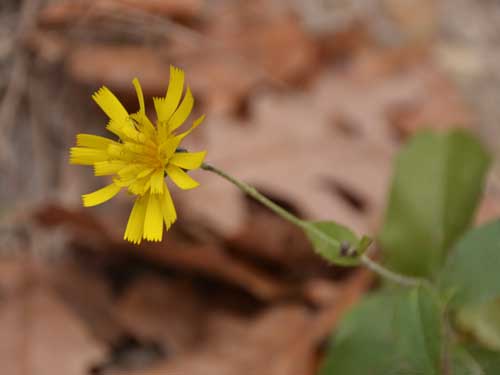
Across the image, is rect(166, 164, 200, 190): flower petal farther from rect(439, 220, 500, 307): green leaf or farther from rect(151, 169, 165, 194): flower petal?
rect(439, 220, 500, 307): green leaf

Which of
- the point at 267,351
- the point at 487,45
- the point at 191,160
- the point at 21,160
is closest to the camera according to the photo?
the point at 191,160

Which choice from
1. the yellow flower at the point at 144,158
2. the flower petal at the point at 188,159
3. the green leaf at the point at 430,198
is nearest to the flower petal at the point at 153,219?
the yellow flower at the point at 144,158

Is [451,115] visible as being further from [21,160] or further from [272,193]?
[21,160]

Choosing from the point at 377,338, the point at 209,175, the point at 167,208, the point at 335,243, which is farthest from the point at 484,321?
the point at 167,208

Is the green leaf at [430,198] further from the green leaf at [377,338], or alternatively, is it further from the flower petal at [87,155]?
the flower petal at [87,155]

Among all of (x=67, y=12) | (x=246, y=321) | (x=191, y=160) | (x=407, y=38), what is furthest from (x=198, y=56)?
(x=191, y=160)

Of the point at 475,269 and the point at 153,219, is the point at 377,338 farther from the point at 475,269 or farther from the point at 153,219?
the point at 153,219
